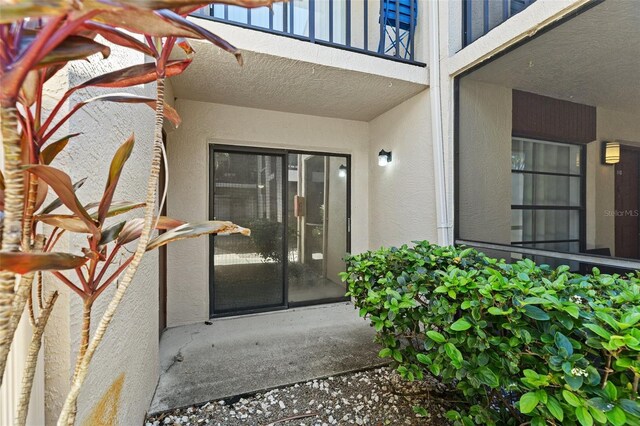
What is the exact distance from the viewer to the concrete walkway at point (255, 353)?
203cm

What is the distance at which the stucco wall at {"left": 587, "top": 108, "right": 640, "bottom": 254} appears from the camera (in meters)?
1.70

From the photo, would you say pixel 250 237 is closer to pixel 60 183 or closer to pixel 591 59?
pixel 60 183

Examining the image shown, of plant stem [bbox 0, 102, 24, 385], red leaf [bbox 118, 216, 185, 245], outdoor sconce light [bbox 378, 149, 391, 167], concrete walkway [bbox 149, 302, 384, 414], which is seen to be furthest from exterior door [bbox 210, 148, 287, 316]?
plant stem [bbox 0, 102, 24, 385]

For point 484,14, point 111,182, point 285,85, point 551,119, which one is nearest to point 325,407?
point 111,182

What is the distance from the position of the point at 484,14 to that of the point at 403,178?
173 cm

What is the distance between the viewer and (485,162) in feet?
8.44

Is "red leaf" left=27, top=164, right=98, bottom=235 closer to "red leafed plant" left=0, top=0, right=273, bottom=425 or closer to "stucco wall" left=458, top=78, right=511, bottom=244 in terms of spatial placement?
"red leafed plant" left=0, top=0, right=273, bottom=425

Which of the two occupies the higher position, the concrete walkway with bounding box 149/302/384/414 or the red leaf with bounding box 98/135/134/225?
the red leaf with bounding box 98/135/134/225

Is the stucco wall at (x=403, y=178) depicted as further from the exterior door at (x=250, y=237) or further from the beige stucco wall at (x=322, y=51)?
the exterior door at (x=250, y=237)

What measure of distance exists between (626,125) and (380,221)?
2.37 meters

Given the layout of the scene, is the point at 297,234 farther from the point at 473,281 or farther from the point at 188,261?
the point at 473,281

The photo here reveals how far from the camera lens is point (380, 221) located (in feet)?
12.1

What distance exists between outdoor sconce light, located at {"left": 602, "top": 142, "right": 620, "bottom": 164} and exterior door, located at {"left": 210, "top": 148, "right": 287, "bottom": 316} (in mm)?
2961

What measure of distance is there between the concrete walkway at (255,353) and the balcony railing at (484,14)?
3.24 metres
